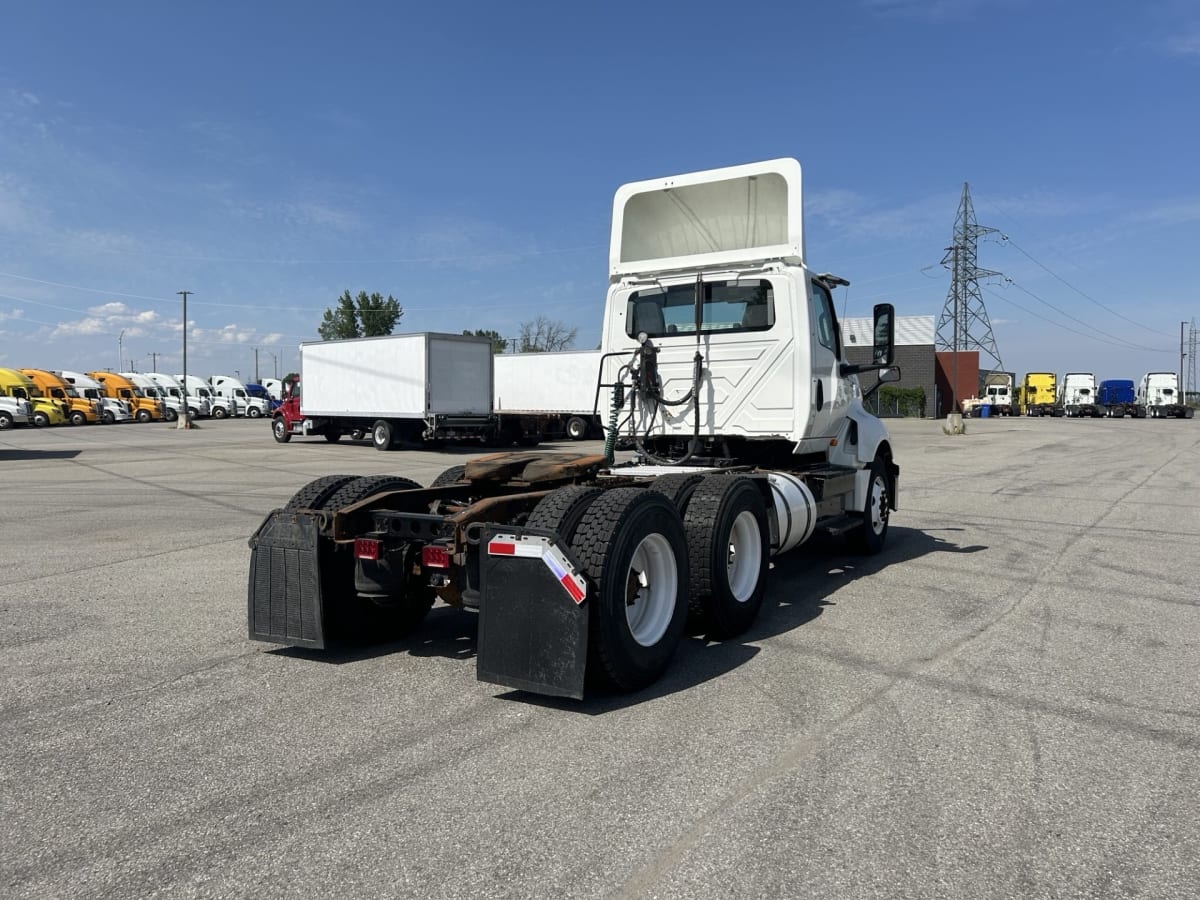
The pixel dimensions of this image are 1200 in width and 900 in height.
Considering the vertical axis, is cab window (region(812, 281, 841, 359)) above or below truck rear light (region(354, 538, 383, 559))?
above

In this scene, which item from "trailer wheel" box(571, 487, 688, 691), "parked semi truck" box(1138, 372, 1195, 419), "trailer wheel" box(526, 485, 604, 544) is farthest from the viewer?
"parked semi truck" box(1138, 372, 1195, 419)

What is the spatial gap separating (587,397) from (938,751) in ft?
93.4

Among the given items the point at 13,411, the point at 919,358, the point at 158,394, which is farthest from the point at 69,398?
the point at 919,358

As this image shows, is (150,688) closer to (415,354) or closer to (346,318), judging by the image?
(415,354)

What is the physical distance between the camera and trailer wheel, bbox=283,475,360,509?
5230 mm

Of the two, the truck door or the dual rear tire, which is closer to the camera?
the dual rear tire

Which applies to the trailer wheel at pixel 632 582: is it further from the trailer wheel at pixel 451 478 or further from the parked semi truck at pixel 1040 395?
the parked semi truck at pixel 1040 395

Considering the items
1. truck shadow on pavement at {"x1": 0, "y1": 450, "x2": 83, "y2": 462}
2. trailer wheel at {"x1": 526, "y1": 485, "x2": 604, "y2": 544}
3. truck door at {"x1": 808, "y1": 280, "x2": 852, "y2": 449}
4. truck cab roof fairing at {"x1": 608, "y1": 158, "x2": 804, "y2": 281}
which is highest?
truck cab roof fairing at {"x1": 608, "y1": 158, "x2": 804, "y2": 281}

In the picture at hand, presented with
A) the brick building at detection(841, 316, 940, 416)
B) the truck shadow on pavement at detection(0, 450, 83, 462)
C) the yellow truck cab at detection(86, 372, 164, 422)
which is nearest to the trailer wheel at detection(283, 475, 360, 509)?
the truck shadow on pavement at detection(0, 450, 83, 462)

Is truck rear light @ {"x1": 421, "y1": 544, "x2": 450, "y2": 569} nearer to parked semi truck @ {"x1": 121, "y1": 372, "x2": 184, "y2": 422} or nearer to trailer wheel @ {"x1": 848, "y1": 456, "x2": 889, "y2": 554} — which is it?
trailer wheel @ {"x1": 848, "y1": 456, "x2": 889, "y2": 554}

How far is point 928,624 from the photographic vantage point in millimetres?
6125

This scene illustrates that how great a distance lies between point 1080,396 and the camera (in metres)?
66.6

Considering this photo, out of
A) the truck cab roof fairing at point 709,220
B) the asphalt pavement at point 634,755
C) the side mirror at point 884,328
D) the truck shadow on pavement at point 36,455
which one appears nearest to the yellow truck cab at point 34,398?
the truck shadow on pavement at point 36,455

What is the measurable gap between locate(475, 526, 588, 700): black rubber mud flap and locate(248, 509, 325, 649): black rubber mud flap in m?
1.13
